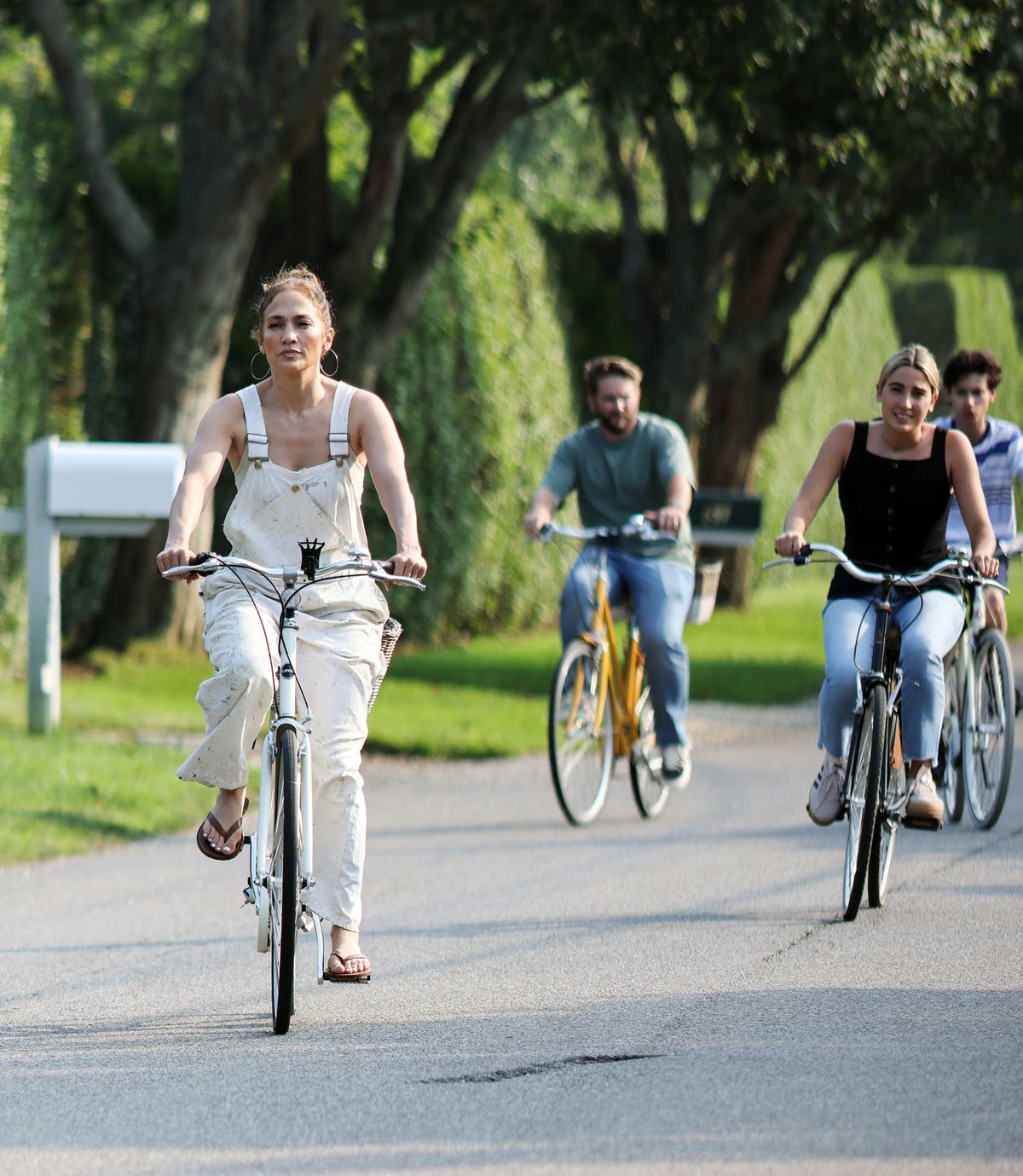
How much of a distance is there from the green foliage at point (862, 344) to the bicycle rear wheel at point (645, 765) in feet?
45.3

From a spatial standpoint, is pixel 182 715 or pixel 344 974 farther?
pixel 182 715

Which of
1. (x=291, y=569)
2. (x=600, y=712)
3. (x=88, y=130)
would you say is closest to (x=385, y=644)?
(x=291, y=569)

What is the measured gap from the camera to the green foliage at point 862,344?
23.9 metres

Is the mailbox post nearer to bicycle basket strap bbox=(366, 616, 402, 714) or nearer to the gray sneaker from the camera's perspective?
the gray sneaker

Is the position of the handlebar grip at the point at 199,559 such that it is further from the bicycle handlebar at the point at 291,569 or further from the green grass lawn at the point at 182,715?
the green grass lawn at the point at 182,715

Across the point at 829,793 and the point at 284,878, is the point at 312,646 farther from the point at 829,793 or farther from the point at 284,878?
the point at 829,793

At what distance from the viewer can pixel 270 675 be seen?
5.32 meters

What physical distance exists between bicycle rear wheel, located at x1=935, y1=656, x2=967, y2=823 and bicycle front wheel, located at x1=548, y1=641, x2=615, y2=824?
146 cm

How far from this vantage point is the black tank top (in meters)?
6.85

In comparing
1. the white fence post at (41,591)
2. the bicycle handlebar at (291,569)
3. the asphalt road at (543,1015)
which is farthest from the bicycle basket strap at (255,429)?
the white fence post at (41,591)

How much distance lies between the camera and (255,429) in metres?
5.52

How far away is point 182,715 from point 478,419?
244 inches

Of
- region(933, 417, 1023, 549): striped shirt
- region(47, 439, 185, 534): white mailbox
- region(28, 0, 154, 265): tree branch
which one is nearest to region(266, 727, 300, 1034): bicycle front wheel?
region(933, 417, 1023, 549): striped shirt

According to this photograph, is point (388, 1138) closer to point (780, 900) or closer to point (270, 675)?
point (270, 675)
